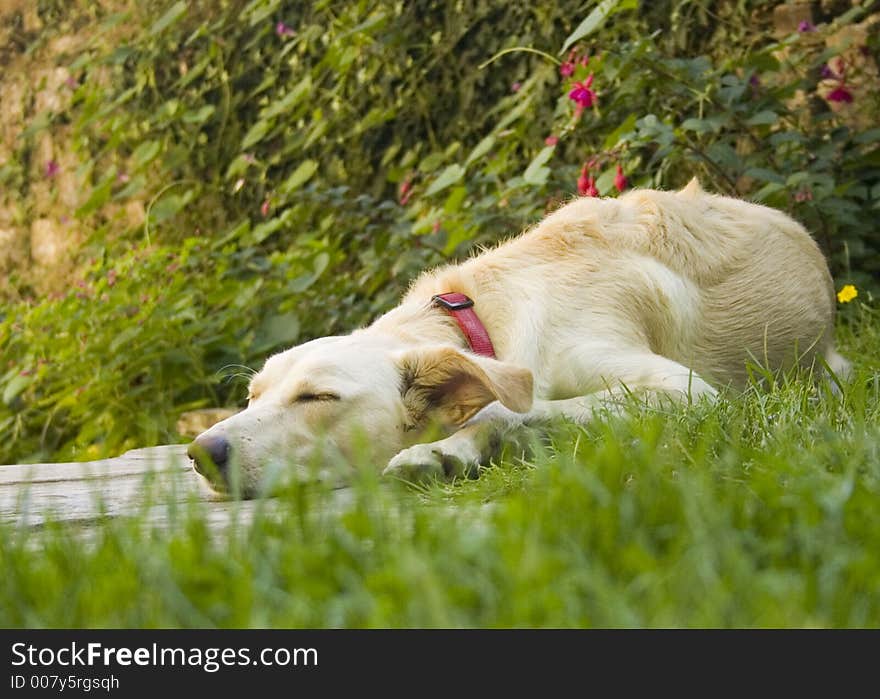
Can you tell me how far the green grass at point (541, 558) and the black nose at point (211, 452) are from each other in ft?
2.54

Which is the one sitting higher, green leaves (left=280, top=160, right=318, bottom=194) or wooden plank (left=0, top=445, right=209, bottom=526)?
wooden plank (left=0, top=445, right=209, bottom=526)

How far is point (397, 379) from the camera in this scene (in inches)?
120

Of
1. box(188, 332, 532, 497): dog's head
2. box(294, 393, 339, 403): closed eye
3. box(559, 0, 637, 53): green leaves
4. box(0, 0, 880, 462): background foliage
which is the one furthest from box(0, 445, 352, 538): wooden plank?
box(559, 0, 637, 53): green leaves

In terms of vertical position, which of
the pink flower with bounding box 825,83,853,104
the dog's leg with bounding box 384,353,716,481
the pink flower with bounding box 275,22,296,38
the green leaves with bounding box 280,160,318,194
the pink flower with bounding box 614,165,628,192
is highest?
the pink flower with bounding box 275,22,296,38

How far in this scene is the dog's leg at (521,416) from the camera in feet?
8.93

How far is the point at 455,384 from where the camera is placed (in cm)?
298

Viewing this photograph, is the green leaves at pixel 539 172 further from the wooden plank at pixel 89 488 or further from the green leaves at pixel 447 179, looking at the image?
the wooden plank at pixel 89 488

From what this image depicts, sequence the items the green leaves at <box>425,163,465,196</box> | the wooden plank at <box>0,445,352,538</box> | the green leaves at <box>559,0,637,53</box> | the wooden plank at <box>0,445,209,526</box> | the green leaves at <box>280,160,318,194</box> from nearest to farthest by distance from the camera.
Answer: the wooden plank at <box>0,445,352,538</box> → the wooden plank at <box>0,445,209,526</box> → the green leaves at <box>559,0,637,53</box> → the green leaves at <box>425,163,465,196</box> → the green leaves at <box>280,160,318,194</box>

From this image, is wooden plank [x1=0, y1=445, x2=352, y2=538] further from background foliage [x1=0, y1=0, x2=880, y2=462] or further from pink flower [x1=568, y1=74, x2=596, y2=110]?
pink flower [x1=568, y1=74, x2=596, y2=110]

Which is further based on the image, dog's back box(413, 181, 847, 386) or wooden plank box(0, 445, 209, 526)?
dog's back box(413, 181, 847, 386)

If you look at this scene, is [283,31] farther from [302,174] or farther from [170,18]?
[302,174]

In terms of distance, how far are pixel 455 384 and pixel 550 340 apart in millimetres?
494

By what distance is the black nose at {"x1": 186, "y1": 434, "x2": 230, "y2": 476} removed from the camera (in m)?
2.75
